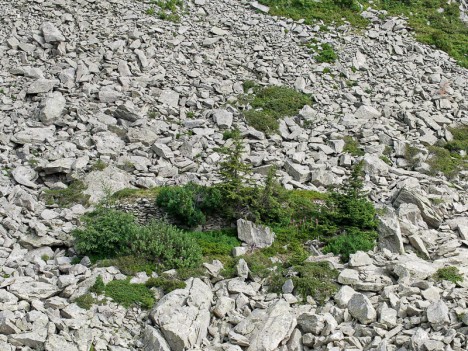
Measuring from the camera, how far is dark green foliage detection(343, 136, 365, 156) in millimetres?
27278

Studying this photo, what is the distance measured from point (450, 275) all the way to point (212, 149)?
428 inches

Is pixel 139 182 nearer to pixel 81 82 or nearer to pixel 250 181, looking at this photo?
pixel 250 181

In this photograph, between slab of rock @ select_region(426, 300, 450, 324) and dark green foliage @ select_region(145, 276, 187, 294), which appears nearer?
slab of rock @ select_region(426, 300, 450, 324)

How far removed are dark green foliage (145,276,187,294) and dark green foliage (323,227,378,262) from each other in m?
4.84

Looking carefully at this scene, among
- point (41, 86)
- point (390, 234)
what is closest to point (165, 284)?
point (390, 234)

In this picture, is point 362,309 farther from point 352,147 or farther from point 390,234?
point 352,147

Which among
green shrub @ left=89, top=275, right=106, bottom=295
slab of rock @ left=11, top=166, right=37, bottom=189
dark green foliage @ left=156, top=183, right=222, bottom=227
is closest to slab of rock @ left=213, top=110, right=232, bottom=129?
dark green foliage @ left=156, top=183, right=222, bottom=227

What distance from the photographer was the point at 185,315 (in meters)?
16.4

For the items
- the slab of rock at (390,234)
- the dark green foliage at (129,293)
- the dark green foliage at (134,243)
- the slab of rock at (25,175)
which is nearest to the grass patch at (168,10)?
the slab of rock at (25,175)

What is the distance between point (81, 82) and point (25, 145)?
493 centimetres

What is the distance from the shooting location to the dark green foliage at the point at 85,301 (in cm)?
1659

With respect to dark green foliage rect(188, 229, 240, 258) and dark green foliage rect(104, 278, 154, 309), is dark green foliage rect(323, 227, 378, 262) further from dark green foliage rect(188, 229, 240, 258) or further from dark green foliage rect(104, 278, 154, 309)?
dark green foliage rect(104, 278, 154, 309)

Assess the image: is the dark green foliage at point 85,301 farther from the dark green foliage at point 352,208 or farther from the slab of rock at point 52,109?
the slab of rock at point 52,109

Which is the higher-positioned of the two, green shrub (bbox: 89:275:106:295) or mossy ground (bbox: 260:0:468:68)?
mossy ground (bbox: 260:0:468:68)
